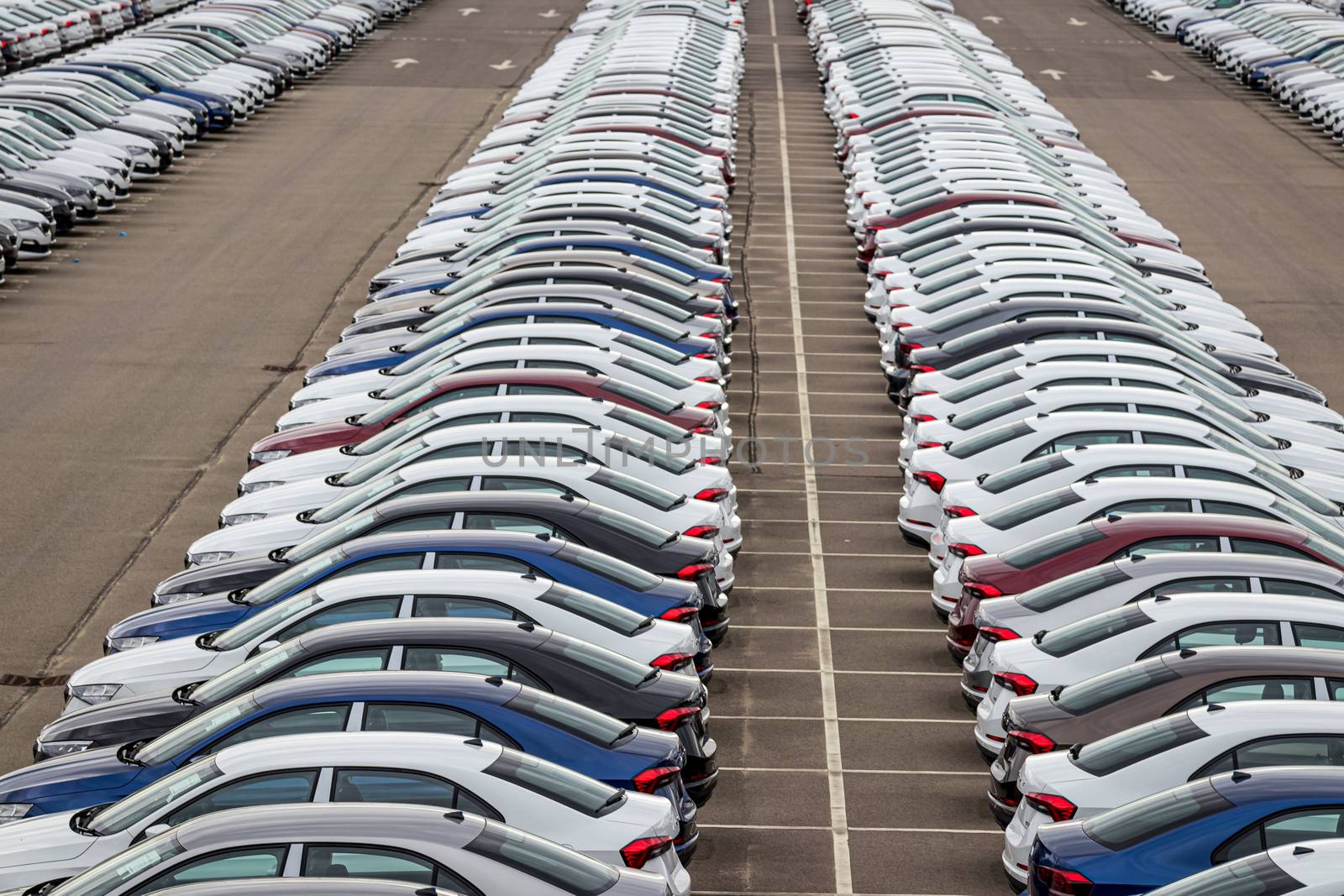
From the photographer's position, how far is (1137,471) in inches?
551

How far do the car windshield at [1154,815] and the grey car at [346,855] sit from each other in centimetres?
249

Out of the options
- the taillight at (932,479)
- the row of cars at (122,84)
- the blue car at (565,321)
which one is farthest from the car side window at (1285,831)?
the row of cars at (122,84)

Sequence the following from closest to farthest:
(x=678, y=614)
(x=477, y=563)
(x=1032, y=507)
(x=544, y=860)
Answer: (x=544, y=860) → (x=477, y=563) → (x=678, y=614) → (x=1032, y=507)

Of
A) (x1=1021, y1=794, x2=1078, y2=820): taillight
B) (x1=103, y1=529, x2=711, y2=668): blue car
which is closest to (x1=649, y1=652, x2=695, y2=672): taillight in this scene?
(x1=103, y1=529, x2=711, y2=668): blue car

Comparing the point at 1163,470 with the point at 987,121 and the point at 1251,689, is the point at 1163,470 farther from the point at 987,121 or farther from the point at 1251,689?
the point at 987,121

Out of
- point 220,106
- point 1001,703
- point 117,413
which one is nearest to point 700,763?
point 1001,703

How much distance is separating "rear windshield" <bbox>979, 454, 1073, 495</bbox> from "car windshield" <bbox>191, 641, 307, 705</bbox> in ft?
20.6

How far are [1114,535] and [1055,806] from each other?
11.7 ft

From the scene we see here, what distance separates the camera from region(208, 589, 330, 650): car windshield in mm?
11227

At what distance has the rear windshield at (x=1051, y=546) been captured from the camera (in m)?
12.8

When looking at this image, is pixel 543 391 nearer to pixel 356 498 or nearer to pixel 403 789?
pixel 356 498

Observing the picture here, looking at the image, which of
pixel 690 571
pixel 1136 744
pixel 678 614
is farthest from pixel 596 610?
pixel 1136 744

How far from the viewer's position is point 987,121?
28344 millimetres

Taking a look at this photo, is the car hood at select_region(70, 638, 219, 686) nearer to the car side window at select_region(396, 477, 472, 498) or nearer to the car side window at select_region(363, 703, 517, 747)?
the car side window at select_region(396, 477, 472, 498)
